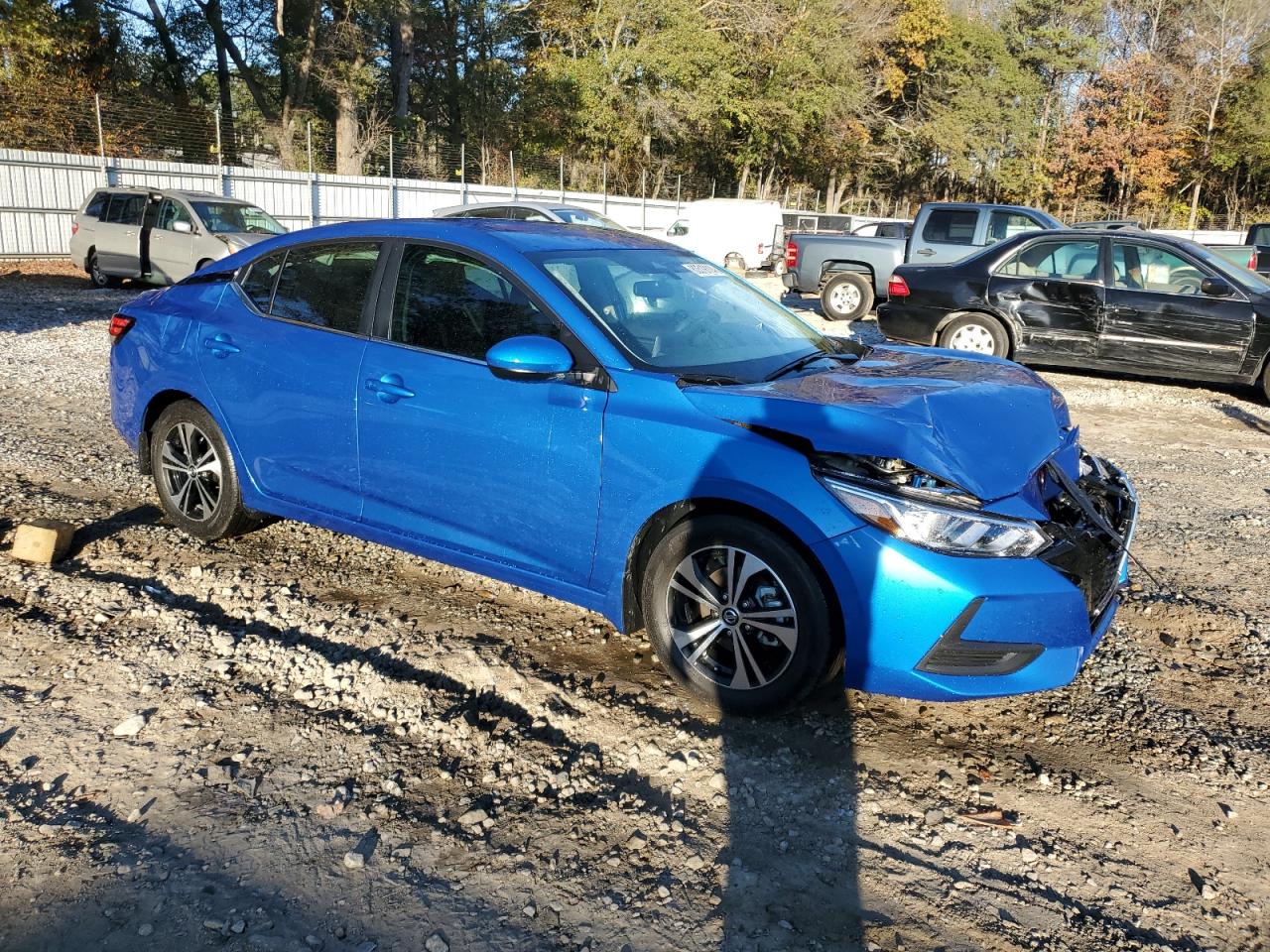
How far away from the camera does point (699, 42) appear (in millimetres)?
38156

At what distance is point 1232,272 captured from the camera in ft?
32.9

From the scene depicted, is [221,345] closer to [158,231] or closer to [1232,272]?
[1232,272]

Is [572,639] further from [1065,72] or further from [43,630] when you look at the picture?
[1065,72]

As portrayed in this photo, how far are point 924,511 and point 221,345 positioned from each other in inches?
130

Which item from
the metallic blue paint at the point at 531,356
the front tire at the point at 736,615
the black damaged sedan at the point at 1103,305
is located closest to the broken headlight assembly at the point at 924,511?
the front tire at the point at 736,615

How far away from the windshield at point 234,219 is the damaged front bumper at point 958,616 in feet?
47.2

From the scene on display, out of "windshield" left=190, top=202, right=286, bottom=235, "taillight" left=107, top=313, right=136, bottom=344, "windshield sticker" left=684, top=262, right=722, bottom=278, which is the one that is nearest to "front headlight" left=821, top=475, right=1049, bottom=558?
"windshield sticker" left=684, top=262, right=722, bottom=278

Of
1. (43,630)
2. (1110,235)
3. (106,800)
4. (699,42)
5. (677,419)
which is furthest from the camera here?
(699,42)

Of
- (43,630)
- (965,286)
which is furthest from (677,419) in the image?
(965,286)

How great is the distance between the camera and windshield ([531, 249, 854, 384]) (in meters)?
3.91

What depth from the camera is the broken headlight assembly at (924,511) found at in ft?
10.4

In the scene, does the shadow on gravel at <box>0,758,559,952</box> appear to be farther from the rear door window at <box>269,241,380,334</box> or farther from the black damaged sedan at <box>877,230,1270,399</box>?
the black damaged sedan at <box>877,230,1270,399</box>

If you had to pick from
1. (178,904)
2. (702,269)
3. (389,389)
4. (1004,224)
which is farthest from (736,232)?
(178,904)

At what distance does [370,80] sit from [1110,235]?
2882 cm
